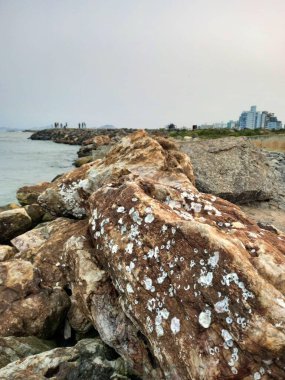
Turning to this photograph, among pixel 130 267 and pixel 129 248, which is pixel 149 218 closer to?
pixel 129 248

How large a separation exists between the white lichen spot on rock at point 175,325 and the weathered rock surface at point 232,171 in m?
7.48

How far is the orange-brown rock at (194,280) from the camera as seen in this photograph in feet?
11.1

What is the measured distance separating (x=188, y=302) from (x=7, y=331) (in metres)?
3.13

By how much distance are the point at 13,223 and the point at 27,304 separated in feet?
14.3

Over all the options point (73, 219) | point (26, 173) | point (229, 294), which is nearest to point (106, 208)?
point (229, 294)

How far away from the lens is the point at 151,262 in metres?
4.30

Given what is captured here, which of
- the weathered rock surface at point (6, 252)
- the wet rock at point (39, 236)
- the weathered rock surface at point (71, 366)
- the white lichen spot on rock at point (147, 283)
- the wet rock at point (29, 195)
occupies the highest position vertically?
the white lichen spot on rock at point (147, 283)

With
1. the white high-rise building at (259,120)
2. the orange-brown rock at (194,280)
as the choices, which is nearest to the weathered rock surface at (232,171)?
the orange-brown rock at (194,280)

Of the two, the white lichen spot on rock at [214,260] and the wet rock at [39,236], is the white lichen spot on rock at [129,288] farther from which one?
the wet rock at [39,236]

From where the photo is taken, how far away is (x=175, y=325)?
3.80 meters

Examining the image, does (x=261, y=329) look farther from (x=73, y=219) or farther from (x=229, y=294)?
(x=73, y=219)

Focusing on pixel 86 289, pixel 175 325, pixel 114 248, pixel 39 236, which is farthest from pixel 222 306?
pixel 39 236

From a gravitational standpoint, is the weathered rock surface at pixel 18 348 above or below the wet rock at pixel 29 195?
above

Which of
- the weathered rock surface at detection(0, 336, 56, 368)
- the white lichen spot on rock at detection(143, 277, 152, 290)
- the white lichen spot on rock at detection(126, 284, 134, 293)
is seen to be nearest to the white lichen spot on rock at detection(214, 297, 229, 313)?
the white lichen spot on rock at detection(143, 277, 152, 290)
